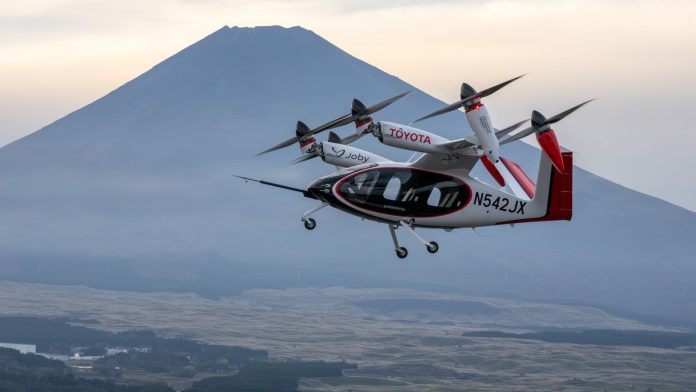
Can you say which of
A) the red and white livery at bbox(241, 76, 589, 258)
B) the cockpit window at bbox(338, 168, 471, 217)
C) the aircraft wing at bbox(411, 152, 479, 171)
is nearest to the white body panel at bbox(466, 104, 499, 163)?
the red and white livery at bbox(241, 76, 589, 258)

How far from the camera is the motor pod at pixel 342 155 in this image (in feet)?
293

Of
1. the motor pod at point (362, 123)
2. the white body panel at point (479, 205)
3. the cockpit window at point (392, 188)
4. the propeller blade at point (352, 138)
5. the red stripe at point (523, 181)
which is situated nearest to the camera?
the cockpit window at point (392, 188)

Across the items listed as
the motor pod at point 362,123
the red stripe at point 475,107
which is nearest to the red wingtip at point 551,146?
the red stripe at point 475,107

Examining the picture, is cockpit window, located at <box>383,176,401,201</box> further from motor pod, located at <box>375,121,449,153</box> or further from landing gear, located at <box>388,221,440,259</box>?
motor pod, located at <box>375,121,449,153</box>

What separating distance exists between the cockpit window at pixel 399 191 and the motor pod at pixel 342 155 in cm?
461

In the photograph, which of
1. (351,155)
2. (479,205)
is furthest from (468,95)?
(351,155)

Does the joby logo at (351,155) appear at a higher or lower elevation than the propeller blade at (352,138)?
lower

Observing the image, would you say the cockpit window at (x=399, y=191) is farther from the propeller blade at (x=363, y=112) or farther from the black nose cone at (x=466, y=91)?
the black nose cone at (x=466, y=91)

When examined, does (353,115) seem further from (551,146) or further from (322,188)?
(551,146)

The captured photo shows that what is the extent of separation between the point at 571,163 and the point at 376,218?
12.8 meters

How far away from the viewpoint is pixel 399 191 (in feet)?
276

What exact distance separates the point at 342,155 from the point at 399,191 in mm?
6778

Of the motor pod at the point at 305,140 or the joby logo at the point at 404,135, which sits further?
the motor pod at the point at 305,140

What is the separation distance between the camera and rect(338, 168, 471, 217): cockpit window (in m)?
84.2
